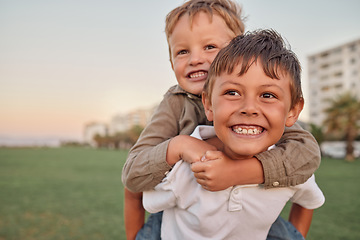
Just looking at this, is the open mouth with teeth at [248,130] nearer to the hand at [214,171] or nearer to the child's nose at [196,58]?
the hand at [214,171]

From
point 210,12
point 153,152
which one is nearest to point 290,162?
point 153,152

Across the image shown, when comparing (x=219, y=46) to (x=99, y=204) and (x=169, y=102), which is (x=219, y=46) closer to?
(x=169, y=102)

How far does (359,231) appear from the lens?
511cm

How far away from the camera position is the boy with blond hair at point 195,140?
3.92ft

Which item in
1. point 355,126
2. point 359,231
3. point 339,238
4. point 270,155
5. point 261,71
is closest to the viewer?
point 261,71

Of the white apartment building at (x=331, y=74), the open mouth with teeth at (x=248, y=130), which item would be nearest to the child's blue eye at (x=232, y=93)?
the open mouth with teeth at (x=248, y=130)

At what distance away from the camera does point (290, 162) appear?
123cm

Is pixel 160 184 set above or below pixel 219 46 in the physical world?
below

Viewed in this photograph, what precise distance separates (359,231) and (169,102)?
16.7 ft

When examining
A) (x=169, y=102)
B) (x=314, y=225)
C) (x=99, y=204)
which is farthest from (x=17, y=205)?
(x=169, y=102)

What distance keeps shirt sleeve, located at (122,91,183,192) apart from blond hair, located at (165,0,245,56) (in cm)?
40

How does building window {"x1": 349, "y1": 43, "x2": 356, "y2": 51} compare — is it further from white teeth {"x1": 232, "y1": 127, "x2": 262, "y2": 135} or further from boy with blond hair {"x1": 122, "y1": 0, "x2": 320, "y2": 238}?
white teeth {"x1": 232, "y1": 127, "x2": 262, "y2": 135}

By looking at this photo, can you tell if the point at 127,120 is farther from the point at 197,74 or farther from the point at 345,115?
the point at 197,74

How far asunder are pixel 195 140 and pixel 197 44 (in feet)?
1.69
